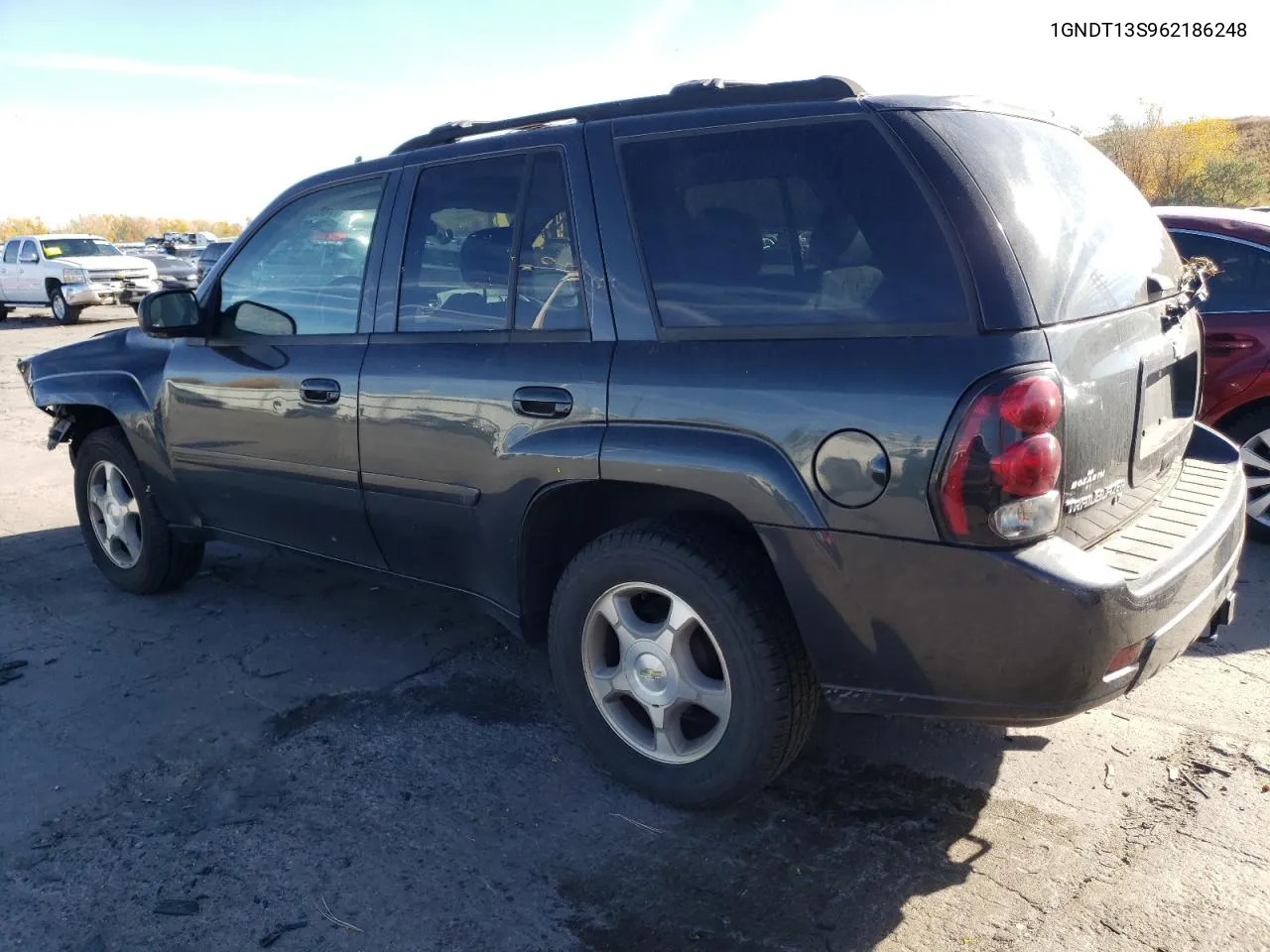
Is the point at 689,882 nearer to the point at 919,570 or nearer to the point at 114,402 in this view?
the point at 919,570

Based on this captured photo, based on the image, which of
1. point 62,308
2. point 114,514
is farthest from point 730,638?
point 62,308

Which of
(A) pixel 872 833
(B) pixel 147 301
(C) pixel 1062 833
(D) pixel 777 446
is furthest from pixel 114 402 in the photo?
(C) pixel 1062 833

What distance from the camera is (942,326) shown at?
2.44 metres

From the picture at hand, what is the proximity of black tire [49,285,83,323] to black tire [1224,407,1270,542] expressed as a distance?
22573mm

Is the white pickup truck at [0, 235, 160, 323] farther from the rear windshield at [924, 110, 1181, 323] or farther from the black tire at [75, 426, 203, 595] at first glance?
the rear windshield at [924, 110, 1181, 323]

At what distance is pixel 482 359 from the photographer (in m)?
3.32

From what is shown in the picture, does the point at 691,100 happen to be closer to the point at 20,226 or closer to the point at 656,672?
the point at 656,672

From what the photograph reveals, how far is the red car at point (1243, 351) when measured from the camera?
16.9 ft

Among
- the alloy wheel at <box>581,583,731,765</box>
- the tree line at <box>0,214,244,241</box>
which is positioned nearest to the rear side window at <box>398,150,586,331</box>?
the alloy wheel at <box>581,583,731,765</box>

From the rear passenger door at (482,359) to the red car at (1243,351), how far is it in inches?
144

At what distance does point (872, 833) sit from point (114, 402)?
3.82 meters

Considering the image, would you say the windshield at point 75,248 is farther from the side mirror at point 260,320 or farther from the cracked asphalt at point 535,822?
the side mirror at point 260,320

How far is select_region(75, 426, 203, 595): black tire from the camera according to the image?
4.82 m

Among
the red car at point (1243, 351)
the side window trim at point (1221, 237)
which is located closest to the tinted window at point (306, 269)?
the red car at point (1243, 351)
